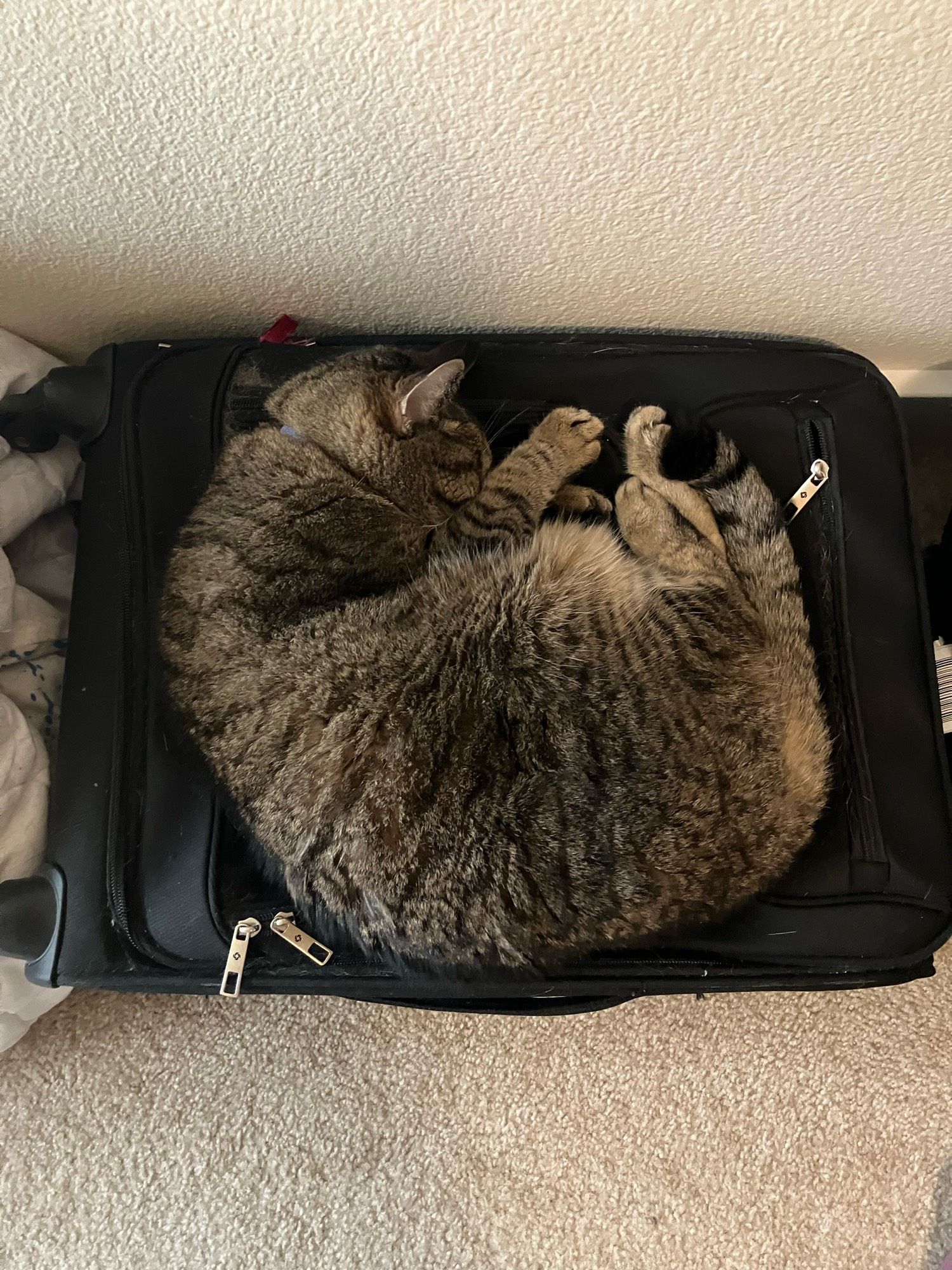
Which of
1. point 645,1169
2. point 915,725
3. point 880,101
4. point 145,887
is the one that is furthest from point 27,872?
point 880,101

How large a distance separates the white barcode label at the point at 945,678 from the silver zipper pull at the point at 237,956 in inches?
31.5

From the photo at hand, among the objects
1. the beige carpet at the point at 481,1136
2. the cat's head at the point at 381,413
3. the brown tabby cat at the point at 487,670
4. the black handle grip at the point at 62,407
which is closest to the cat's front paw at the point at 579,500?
the brown tabby cat at the point at 487,670

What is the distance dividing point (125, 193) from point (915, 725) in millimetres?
968

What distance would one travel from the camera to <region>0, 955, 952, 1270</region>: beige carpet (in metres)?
0.99

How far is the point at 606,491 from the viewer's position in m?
0.93

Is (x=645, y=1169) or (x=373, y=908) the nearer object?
(x=373, y=908)

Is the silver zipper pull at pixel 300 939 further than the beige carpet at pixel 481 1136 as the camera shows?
No

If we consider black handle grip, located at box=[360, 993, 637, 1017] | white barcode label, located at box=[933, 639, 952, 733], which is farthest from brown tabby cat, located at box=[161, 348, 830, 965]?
white barcode label, located at box=[933, 639, 952, 733]

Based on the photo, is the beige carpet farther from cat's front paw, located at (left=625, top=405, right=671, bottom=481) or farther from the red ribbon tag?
the red ribbon tag

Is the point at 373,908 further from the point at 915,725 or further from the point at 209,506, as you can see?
the point at 915,725

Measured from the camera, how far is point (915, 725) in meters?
0.84

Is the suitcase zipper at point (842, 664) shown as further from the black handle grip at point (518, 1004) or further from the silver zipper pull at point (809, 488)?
the black handle grip at point (518, 1004)

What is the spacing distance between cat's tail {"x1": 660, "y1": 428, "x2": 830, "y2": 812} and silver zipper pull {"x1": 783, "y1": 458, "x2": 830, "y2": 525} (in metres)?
0.03

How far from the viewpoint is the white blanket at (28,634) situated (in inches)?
33.8
